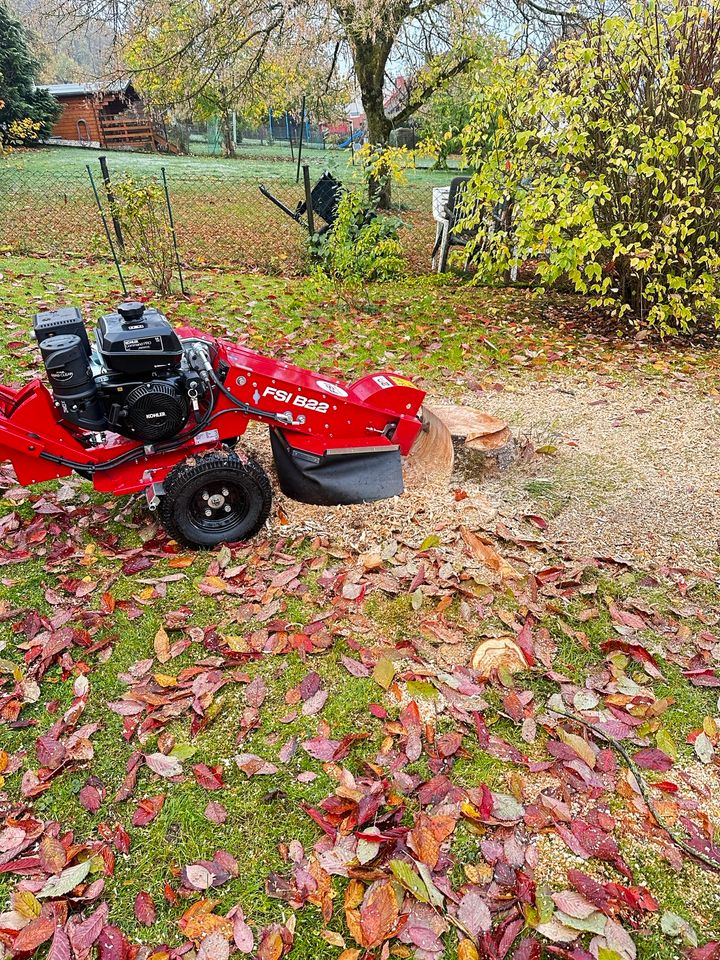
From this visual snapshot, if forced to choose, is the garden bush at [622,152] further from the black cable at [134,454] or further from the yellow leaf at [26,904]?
the yellow leaf at [26,904]

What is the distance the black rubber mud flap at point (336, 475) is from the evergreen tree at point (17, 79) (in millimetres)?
25665

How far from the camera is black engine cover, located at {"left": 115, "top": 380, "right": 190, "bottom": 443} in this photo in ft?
10.9

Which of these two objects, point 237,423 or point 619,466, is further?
point 619,466

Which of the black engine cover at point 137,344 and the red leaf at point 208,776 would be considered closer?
the red leaf at point 208,776

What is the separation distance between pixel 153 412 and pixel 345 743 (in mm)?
1821

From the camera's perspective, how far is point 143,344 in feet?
10.8

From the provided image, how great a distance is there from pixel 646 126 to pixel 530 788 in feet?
21.7

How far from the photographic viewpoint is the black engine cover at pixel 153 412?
3334mm

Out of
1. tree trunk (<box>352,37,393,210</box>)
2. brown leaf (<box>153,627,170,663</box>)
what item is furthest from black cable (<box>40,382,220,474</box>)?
tree trunk (<box>352,37,393,210</box>)

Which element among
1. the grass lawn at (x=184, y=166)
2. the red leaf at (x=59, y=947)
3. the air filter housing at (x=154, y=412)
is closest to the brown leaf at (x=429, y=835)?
the red leaf at (x=59, y=947)

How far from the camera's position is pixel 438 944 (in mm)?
2090

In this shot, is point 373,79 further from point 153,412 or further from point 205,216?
point 153,412

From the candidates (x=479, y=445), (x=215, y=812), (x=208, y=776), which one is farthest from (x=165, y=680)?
(x=479, y=445)

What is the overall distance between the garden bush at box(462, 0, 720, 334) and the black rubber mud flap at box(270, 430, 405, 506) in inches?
152
